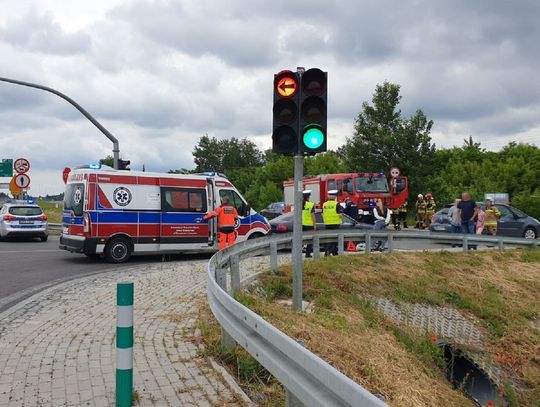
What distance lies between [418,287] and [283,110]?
5275 mm

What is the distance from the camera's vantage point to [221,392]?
4.67 m

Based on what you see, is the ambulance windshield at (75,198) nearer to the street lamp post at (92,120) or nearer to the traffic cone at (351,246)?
the street lamp post at (92,120)

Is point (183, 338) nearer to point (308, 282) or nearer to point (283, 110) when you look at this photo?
point (283, 110)

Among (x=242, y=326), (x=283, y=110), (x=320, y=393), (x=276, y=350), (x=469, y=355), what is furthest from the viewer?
(x=469, y=355)

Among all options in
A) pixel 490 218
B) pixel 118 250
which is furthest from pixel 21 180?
pixel 490 218

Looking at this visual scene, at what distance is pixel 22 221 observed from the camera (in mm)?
22156

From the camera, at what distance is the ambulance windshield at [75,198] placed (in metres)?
14.4

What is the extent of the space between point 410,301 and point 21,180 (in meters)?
18.2

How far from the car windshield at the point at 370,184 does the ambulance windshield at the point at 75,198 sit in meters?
13.9

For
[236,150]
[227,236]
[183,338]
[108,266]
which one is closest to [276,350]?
[183,338]

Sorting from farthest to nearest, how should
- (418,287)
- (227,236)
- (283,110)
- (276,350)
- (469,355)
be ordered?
(227,236) < (418,287) < (469,355) < (283,110) < (276,350)

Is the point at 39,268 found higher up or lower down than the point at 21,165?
lower down

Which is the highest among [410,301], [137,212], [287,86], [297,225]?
[287,86]

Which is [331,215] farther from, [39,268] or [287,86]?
[287,86]
